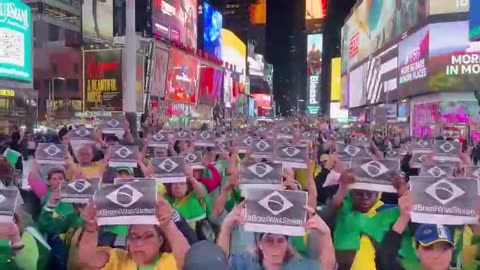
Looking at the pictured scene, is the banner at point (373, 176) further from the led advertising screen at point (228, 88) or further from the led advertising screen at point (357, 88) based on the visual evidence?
the led advertising screen at point (228, 88)

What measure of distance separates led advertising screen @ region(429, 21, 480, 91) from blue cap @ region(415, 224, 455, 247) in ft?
113

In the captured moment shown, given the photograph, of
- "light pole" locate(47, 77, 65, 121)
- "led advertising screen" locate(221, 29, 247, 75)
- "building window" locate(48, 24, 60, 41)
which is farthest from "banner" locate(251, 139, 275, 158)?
"led advertising screen" locate(221, 29, 247, 75)

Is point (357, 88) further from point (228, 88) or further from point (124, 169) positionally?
point (124, 169)

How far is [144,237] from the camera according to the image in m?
3.93

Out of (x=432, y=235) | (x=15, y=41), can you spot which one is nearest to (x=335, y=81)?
(x=15, y=41)

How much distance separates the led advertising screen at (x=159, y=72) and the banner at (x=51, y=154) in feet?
123

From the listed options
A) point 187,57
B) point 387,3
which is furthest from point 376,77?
point 187,57

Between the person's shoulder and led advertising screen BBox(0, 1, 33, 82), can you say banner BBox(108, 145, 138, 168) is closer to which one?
the person's shoulder

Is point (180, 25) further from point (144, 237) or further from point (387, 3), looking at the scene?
point (144, 237)

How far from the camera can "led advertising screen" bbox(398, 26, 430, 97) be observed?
39.4m

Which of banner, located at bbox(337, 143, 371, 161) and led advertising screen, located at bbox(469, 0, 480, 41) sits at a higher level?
led advertising screen, located at bbox(469, 0, 480, 41)

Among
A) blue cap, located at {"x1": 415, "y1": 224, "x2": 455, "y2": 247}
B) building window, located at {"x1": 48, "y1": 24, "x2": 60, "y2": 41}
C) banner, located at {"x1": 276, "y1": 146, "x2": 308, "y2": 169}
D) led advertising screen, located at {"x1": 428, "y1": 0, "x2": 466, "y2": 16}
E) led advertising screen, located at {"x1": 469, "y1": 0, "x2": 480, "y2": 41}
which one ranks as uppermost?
led advertising screen, located at {"x1": 428, "y1": 0, "x2": 466, "y2": 16}

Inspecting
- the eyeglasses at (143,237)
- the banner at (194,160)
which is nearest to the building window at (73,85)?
the banner at (194,160)

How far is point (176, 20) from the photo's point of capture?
55312mm
